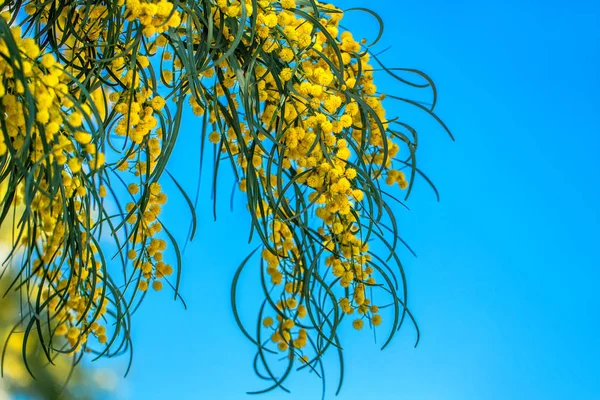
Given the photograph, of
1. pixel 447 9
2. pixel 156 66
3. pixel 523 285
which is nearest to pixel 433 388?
pixel 523 285

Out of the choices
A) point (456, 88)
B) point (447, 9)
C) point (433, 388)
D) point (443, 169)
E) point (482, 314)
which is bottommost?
point (433, 388)

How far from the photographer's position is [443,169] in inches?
63.9

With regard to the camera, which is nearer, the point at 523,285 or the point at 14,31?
the point at 14,31

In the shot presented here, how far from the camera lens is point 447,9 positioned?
1659 millimetres

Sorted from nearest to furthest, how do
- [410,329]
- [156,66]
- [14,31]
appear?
[14,31]
[410,329]
[156,66]

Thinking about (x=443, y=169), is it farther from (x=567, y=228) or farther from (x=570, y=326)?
(x=570, y=326)

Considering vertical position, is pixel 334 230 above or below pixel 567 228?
below

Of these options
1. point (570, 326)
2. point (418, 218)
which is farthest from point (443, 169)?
point (570, 326)

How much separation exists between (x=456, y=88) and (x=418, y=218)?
0.29 m

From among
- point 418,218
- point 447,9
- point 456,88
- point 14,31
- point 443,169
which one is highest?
point 447,9

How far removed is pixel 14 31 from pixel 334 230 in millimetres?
286

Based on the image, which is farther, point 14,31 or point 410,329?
point 410,329

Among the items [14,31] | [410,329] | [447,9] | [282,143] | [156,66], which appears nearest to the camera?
[14,31]

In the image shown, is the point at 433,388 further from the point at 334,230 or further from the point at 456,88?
the point at 334,230
